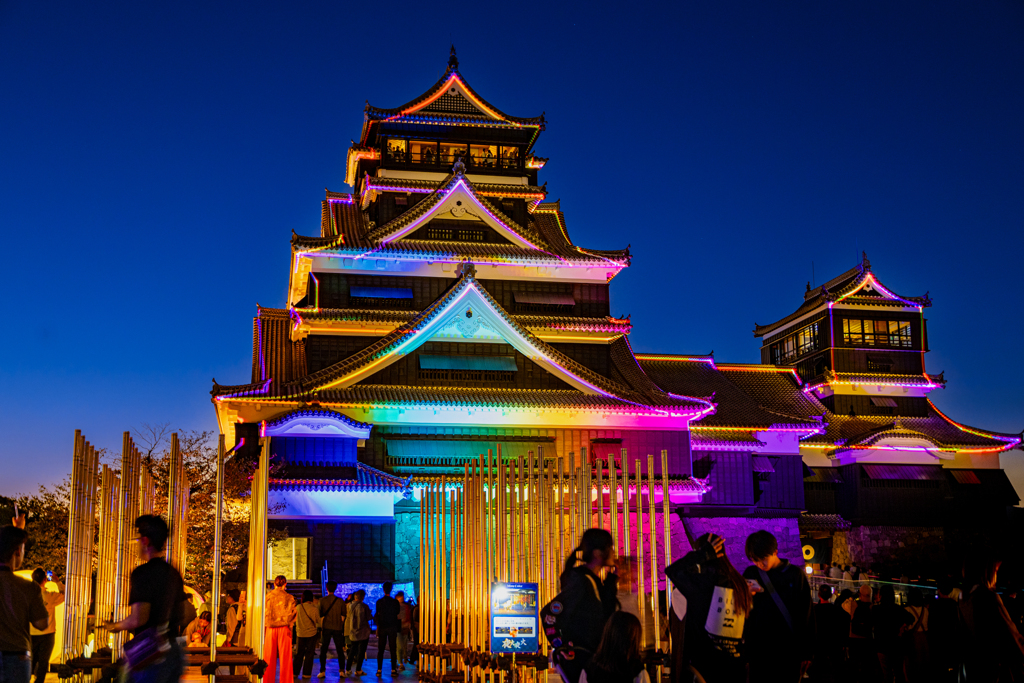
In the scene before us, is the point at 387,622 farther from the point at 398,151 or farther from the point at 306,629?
the point at 398,151

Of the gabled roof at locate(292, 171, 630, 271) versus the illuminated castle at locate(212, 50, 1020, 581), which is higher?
the gabled roof at locate(292, 171, 630, 271)

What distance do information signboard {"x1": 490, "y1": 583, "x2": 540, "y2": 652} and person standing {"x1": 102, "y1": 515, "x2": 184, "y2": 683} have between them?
190 inches

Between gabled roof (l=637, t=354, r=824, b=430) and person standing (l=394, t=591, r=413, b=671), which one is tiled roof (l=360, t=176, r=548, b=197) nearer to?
gabled roof (l=637, t=354, r=824, b=430)

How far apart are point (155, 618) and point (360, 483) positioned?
788 inches

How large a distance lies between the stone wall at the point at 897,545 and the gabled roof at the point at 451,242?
56.1 ft

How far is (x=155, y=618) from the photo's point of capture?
7.42 m

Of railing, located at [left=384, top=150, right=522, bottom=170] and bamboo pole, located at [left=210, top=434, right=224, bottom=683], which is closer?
bamboo pole, located at [left=210, top=434, right=224, bottom=683]

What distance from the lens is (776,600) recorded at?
24.4ft

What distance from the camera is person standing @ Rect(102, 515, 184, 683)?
7.35m

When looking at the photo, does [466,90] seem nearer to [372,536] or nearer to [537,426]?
[537,426]

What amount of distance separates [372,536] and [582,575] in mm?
21373

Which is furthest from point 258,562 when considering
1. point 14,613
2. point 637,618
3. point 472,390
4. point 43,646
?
point 472,390

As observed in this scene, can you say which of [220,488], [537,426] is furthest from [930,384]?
[220,488]

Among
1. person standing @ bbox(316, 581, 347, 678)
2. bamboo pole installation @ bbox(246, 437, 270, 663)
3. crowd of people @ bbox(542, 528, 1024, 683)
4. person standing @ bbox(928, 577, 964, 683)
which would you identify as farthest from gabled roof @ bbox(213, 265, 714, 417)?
crowd of people @ bbox(542, 528, 1024, 683)
